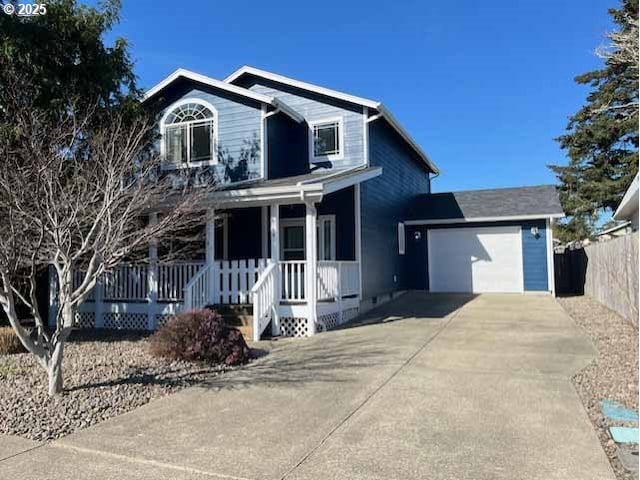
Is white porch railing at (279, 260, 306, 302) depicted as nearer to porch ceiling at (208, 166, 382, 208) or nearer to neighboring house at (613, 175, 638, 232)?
porch ceiling at (208, 166, 382, 208)

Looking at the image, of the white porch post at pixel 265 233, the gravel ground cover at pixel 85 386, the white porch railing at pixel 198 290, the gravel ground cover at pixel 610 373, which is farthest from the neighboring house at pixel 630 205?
the gravel ground cover at pixel 85 386

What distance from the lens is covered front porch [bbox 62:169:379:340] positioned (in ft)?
32.6

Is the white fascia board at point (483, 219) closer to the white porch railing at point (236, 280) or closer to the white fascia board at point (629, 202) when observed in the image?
the white fascia board at point (629, 202)

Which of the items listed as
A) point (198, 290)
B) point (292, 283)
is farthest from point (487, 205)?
point (198, 290)

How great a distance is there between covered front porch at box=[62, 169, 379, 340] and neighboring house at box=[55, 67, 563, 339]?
0.03 meters

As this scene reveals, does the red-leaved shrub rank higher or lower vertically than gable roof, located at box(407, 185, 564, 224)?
lower

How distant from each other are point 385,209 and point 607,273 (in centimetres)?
635

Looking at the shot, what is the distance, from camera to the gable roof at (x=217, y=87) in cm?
1195

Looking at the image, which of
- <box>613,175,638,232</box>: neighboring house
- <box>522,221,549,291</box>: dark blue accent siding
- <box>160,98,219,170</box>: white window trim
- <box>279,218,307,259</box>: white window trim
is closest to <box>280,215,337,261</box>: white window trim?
<box>279,218,307,259</box>: white window trim

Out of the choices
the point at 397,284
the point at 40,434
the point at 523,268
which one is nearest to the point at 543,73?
the point at 523,268

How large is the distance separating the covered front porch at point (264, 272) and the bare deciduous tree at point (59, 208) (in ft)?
5.13

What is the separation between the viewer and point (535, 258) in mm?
16234

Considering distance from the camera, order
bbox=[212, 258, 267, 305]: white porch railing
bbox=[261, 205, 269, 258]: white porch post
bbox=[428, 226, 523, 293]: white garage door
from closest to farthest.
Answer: bbox=[212, 258, 267, 305]: white porch railing
bbox=[261, 205, 269, 258]: white porch post
bbox=[428, 226, 523, 293]: white garage door

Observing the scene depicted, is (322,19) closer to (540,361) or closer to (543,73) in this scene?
(543,73)
